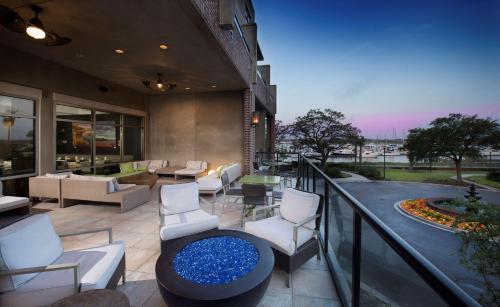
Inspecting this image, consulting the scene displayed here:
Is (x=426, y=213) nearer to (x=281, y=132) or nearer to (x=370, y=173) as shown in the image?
(x=370, y=173)

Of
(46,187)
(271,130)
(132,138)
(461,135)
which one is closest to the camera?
(46,187)

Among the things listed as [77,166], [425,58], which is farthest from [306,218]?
[425,58]

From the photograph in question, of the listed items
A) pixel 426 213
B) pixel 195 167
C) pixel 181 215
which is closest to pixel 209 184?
pixel 181 215

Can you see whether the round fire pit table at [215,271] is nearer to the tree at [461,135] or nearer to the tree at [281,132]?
the tree at [281,132]

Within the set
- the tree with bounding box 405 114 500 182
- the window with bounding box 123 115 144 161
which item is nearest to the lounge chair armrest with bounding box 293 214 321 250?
the window with bounding box 123 115 144 161

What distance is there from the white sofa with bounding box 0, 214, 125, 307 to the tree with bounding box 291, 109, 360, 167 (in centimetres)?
1537

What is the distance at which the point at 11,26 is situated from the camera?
3102mm

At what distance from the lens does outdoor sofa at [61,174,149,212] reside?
15.6ft

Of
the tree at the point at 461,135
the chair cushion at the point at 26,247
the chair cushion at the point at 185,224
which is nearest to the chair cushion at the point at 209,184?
the chair cushion at the point at 185,224

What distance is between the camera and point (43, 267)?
1634 millimetres

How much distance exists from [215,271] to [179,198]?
6.16ft

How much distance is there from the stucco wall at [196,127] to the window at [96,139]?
703mm

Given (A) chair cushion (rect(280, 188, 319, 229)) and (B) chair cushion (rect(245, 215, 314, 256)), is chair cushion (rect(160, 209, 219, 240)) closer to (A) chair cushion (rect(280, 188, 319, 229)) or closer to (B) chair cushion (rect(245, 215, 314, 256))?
(B) chair cushion (rect(245, 215, 314, 256))

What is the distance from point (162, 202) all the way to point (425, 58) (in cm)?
2187
